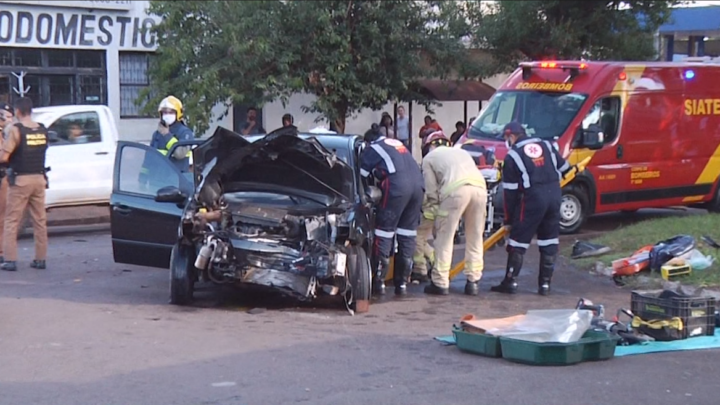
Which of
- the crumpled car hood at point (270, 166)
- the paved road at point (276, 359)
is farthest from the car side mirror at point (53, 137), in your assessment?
the crumpled car hood at point (270, 166)

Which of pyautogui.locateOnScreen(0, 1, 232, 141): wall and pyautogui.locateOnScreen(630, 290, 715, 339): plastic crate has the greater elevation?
pyautogui.locateOnScreen(0, 1, 232, 141): wall

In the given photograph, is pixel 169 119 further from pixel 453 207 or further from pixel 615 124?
pixel 615 124

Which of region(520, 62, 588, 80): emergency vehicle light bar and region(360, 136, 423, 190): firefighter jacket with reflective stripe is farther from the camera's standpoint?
region(520, 62, 588, 80): emergency vehicle light bar

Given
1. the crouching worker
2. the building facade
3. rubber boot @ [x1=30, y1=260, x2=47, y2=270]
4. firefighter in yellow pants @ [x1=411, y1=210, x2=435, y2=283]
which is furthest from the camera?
the building facade

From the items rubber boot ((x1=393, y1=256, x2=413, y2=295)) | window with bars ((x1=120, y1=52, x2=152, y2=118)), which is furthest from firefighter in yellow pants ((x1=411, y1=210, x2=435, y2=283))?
window with bars ((x1=120, y1=52, x2=152, y2=118))

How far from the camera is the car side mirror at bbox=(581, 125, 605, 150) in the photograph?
48.7ft

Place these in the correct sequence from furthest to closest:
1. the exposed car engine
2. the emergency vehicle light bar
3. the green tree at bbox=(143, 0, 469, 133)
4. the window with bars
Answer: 1. the window with bars
2. the green tree at bbox=(143, 0, 469, 133)
3. the emergency vehicle light bar
4. the exposed car engine

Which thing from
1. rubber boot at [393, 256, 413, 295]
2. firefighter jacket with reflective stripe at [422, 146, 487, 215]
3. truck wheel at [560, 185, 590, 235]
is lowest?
A: rubber boot at [393, 256, 413, 295]

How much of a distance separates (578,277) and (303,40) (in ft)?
31.6

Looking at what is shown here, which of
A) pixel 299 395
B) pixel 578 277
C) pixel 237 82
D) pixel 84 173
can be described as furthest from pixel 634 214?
pixel 299 395

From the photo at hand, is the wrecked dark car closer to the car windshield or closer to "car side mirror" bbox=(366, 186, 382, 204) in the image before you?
"car side mirror" bbox=(366, 186, 382, 204)

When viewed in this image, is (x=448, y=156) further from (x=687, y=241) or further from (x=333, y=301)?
(x=687, y=241)

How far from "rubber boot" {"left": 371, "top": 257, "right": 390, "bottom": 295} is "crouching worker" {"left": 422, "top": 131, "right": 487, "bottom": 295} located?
1.67ft

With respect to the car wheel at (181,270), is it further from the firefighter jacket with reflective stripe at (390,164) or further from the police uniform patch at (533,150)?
the police uniform patch at (533,150)
